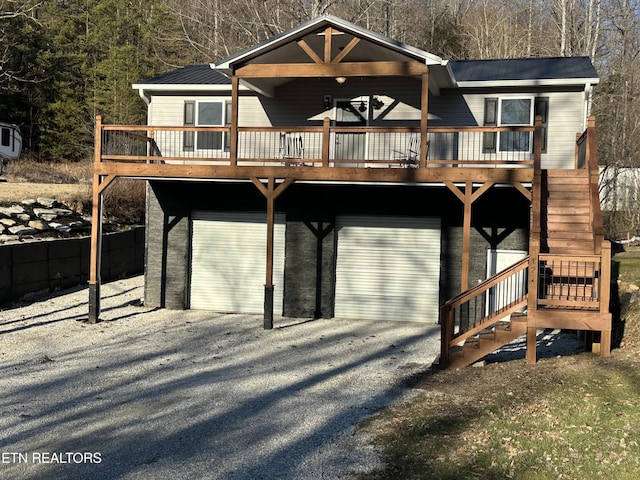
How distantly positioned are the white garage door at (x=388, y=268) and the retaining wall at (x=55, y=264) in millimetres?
8529

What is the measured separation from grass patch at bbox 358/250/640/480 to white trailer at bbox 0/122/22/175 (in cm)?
2538

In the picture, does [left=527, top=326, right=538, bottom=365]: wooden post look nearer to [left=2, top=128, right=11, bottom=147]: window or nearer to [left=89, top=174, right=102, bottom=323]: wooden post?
[left=89, top=174, right=102, bottom=323]: wooden post

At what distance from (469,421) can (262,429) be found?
2.53 meters

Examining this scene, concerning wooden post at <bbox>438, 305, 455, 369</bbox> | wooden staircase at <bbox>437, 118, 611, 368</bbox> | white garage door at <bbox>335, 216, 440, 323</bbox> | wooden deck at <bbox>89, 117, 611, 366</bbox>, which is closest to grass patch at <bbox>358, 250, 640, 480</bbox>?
wooden post at <bbox>438, 305, 455, 369</bbox>

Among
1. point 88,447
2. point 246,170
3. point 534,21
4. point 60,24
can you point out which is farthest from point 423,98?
point 60,24

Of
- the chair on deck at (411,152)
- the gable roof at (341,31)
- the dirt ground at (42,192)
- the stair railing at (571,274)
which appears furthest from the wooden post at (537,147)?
the dirt ground at (42,192)

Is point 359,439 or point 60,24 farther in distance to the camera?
point 60,24

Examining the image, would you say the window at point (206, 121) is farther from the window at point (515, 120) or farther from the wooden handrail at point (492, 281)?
the wooden handrail at point (492, 281)

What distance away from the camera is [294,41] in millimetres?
14016

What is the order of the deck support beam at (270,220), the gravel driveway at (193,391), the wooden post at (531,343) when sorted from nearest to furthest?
the gravel driveway at (193,391) < the wooden post at (531,343) < the deck support beam at (270,220)

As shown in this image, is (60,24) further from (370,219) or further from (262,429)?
(262,429)

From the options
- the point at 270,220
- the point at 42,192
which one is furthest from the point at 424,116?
the point at 42,192

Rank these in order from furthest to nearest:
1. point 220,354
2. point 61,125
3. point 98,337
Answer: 1. point 61,125
2. point 98,337
3. point 220,354

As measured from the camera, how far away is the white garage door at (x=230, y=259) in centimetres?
1689
